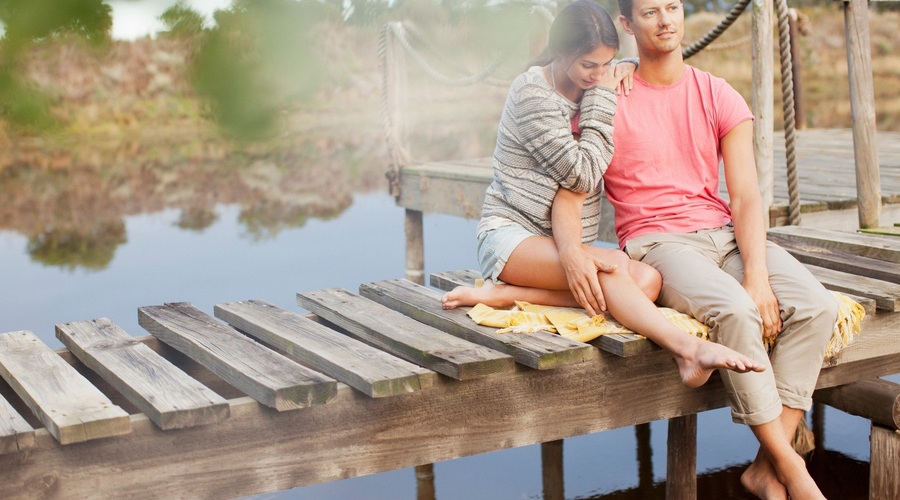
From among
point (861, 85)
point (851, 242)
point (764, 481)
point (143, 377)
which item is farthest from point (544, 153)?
point (861, 85)

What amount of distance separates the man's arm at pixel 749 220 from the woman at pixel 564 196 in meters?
0.22

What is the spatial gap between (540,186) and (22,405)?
1.27 m

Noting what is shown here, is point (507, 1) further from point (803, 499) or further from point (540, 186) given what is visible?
point (803, 499)

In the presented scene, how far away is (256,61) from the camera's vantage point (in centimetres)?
200

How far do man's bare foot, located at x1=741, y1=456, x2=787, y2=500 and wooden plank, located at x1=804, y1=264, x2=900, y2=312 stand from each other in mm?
550

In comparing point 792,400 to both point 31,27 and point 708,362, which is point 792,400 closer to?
point 708,362

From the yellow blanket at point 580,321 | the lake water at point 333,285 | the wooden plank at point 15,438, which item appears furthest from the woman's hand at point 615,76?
the lake water at point 333,285

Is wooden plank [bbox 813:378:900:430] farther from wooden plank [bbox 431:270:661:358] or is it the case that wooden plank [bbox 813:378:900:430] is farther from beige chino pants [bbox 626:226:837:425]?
wooden plank [bbox 431:270:661:358]

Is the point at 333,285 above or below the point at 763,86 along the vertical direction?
below

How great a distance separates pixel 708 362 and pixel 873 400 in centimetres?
91

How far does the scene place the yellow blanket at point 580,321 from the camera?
235cm

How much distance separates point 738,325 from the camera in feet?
7.43

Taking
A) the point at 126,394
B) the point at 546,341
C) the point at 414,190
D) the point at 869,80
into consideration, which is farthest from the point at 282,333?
the point at 414,190

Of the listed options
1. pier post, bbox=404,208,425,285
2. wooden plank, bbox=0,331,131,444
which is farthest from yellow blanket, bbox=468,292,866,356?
pier post, bbox=404,208,425,285
